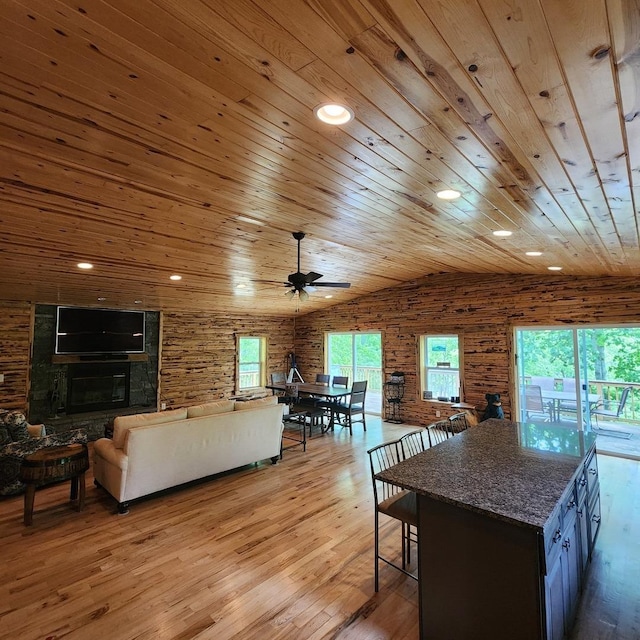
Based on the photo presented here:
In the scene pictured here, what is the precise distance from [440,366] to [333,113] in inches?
261

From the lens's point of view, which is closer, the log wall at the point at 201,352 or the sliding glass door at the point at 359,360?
the log wall at the point at 201,352

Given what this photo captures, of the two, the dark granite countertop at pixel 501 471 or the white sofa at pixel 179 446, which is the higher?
the dark granite countertop at pixel 501 471

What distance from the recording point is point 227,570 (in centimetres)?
282

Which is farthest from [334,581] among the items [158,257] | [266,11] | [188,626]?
[158,257]

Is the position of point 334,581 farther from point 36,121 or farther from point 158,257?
point 158,257

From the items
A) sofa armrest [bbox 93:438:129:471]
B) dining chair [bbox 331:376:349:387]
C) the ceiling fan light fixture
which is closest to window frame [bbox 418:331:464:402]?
dining chair [bbox 331:376:349:387]

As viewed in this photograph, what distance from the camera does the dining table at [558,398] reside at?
5.92 metres

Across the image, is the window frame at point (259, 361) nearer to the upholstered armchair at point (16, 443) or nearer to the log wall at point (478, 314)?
the log wall at point (478, 314)

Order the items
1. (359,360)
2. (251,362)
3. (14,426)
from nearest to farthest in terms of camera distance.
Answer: (14,426), (359,360), (251,362)

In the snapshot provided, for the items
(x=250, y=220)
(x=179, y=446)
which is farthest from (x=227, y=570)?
(x=250, y=220)

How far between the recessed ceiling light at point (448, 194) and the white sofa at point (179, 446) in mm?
3464

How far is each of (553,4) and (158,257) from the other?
4.55 meters

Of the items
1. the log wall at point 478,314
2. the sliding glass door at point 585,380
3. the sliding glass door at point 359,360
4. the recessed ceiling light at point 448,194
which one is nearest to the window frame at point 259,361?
the sliding glass door at point 359,360

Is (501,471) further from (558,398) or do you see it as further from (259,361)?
(259,361)
